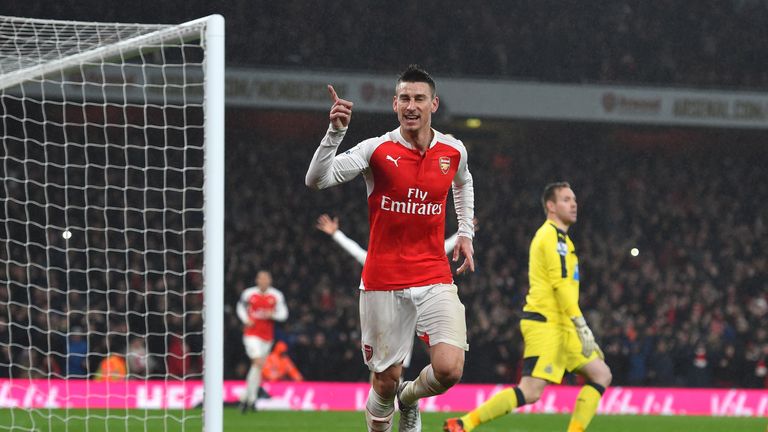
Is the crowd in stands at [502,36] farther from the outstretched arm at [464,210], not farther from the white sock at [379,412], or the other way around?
the white sock at [379,412]

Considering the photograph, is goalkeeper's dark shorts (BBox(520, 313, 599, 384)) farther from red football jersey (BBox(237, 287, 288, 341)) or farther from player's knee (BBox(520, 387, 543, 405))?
red football jersey (BBox(237, 287, 288, 341))

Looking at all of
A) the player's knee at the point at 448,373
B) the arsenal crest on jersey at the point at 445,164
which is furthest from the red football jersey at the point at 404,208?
the player's knee at the point at 448,373

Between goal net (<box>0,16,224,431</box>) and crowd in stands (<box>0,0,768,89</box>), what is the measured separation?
152 centimetres

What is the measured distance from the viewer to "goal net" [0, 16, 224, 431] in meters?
6.29

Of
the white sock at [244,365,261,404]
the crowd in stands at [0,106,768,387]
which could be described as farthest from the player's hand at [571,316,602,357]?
the crowd in stands at [0,106,768,387]

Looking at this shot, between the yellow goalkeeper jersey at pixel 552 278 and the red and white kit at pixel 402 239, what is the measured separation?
1.87 metres

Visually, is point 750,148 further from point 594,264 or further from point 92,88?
point 92,88

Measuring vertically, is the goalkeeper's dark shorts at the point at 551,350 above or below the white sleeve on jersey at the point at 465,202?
below

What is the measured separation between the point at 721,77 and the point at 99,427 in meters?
17.4

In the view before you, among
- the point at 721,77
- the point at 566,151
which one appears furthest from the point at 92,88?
the point at 721,77

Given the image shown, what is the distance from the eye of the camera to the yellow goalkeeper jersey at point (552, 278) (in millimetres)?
7672

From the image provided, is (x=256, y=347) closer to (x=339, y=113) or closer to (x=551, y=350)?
(x=551, y=350)

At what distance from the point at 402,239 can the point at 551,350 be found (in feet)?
7.61

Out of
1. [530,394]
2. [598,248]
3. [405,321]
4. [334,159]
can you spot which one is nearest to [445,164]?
[334,159]
